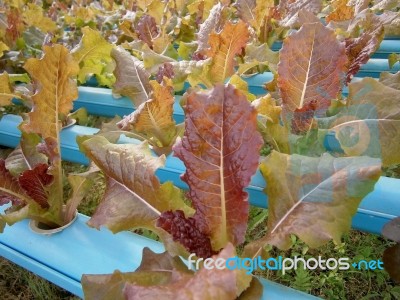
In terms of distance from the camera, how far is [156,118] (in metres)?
1.04

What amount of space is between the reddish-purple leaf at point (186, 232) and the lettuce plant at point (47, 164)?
0.28 meters

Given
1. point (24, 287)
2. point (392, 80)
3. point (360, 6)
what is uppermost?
point (360, 6)

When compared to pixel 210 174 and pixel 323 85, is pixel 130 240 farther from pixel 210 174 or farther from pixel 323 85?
pixel 323 85

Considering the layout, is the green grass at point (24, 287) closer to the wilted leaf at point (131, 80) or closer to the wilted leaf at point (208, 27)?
the wilted leaf at point (131, 80)

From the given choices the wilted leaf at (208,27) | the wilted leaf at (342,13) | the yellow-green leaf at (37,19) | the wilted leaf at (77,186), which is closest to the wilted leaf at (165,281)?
the wilted leaf at (77,186)

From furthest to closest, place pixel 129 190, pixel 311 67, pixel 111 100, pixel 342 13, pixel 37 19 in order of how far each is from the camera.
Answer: pixel 37 19
pixel 111 100
pixel 342 13
pixel 311 67
pixel 129 190

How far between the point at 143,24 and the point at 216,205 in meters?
1.17

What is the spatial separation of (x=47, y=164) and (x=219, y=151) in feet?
1.64

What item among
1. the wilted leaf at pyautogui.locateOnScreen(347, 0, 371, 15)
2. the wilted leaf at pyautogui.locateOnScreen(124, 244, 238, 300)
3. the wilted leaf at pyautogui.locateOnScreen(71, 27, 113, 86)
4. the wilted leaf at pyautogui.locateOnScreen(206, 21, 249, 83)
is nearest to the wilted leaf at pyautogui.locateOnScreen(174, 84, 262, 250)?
the wilted leaf at pyautogui.locateOnScreen(124, 244, 238, 300)

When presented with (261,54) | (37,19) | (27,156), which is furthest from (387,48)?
(37,19)

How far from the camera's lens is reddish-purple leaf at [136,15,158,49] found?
1.69m

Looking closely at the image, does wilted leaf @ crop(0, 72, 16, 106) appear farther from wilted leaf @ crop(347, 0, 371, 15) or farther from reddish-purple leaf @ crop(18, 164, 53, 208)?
wilted leaf @ crop(347, 0, 371, 15)

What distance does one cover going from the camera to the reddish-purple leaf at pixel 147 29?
66.6 inches

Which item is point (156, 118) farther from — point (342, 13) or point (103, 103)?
point (342, 13)
